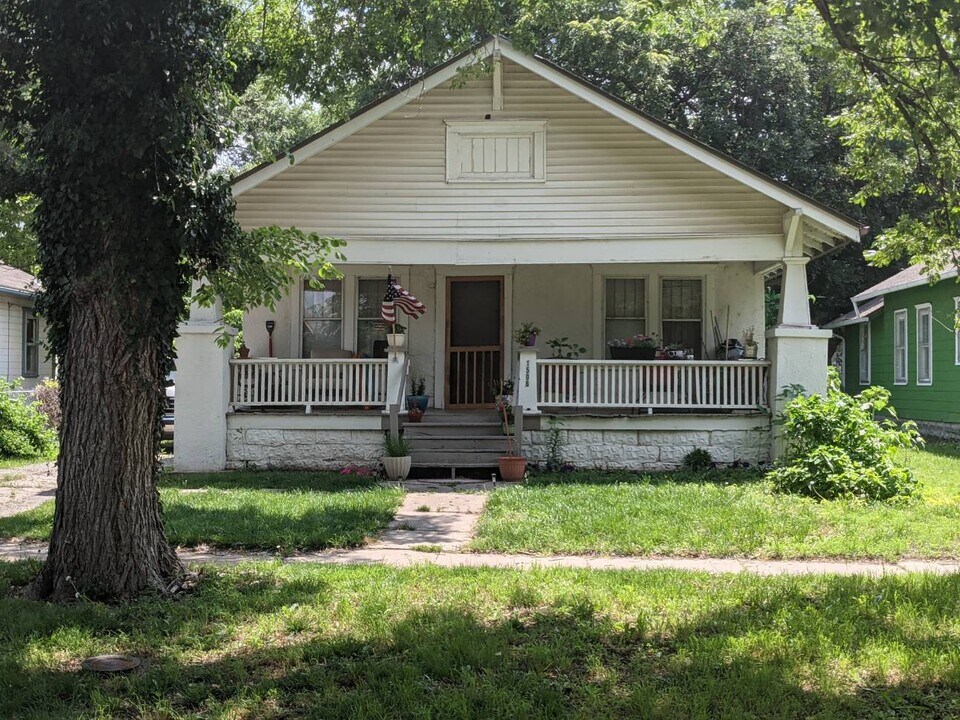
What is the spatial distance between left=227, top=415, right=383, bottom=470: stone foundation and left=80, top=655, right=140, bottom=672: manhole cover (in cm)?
809

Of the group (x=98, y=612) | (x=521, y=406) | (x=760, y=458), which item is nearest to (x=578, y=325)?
(x=521, y=406)

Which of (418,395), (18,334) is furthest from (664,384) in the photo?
(18,334)

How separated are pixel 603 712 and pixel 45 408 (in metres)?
16.6

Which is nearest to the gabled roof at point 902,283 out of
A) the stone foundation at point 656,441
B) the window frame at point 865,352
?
the window frame at point 865,352

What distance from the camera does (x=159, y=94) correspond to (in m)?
5.53

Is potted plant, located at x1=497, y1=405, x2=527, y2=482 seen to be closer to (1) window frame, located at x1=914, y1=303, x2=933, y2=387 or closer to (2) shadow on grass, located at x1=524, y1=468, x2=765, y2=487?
(2) shadow on grass, located at x1=524, y1=468, x2=765, y2=487

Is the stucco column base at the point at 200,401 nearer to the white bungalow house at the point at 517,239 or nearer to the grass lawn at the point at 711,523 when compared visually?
the white bungalow house at the point at 517,239

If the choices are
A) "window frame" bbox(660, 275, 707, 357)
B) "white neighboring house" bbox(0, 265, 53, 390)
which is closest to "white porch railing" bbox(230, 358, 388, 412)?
"window frame" bbox(660, 275, 707, 357)

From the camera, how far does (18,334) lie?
20938 millimetres

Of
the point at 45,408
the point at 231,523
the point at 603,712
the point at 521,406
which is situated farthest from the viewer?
the point at 45,408

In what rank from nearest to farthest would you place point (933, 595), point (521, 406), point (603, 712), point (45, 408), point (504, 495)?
point (603, 712) → point (933, 595) → point (504, 495) → point (521, 406) → point (45, 408)

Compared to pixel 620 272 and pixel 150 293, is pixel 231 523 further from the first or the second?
pixel 620 272

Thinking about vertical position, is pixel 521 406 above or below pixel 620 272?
below

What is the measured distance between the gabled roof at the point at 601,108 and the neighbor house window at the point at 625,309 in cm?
309
